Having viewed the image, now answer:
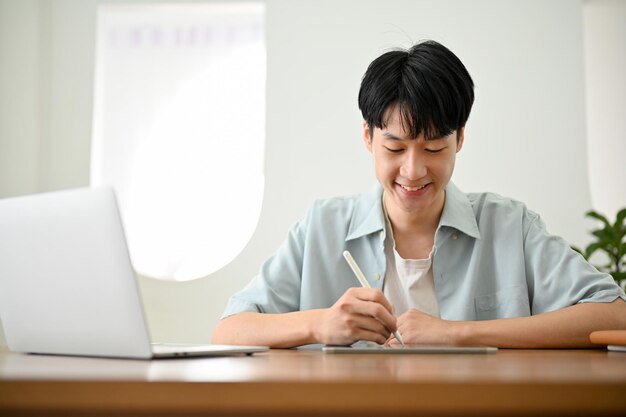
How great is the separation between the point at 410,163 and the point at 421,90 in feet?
0.51

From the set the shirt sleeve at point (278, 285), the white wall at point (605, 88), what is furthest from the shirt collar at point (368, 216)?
the white wall at point (605, 88)

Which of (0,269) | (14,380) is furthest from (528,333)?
(14,380)

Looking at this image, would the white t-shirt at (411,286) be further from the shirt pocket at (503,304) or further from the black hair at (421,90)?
the black hair at (421,90)

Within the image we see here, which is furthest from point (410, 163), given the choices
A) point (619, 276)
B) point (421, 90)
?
point (619, 276)

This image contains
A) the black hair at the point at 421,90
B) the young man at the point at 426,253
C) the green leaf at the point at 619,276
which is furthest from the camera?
the green leaf at the point at 619,276

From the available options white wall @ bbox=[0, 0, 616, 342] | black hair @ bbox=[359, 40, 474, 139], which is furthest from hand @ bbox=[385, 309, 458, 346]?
white wall @ bbox=[0, 0, 616, 342]

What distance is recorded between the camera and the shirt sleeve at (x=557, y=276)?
1605 mm

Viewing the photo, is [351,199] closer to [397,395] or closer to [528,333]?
[528,333]

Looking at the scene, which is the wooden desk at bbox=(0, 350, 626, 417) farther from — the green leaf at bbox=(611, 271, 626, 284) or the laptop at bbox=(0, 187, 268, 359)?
the green leaf at bbox=(611, 271, 626, 284)

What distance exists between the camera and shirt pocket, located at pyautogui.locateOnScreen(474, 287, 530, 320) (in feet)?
5.64

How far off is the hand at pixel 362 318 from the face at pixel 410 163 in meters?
0.43

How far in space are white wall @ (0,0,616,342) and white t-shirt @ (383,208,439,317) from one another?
73.6 inches

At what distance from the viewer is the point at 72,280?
954 mm

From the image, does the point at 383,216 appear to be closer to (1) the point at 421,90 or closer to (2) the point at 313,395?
(1) the point at 421,90
